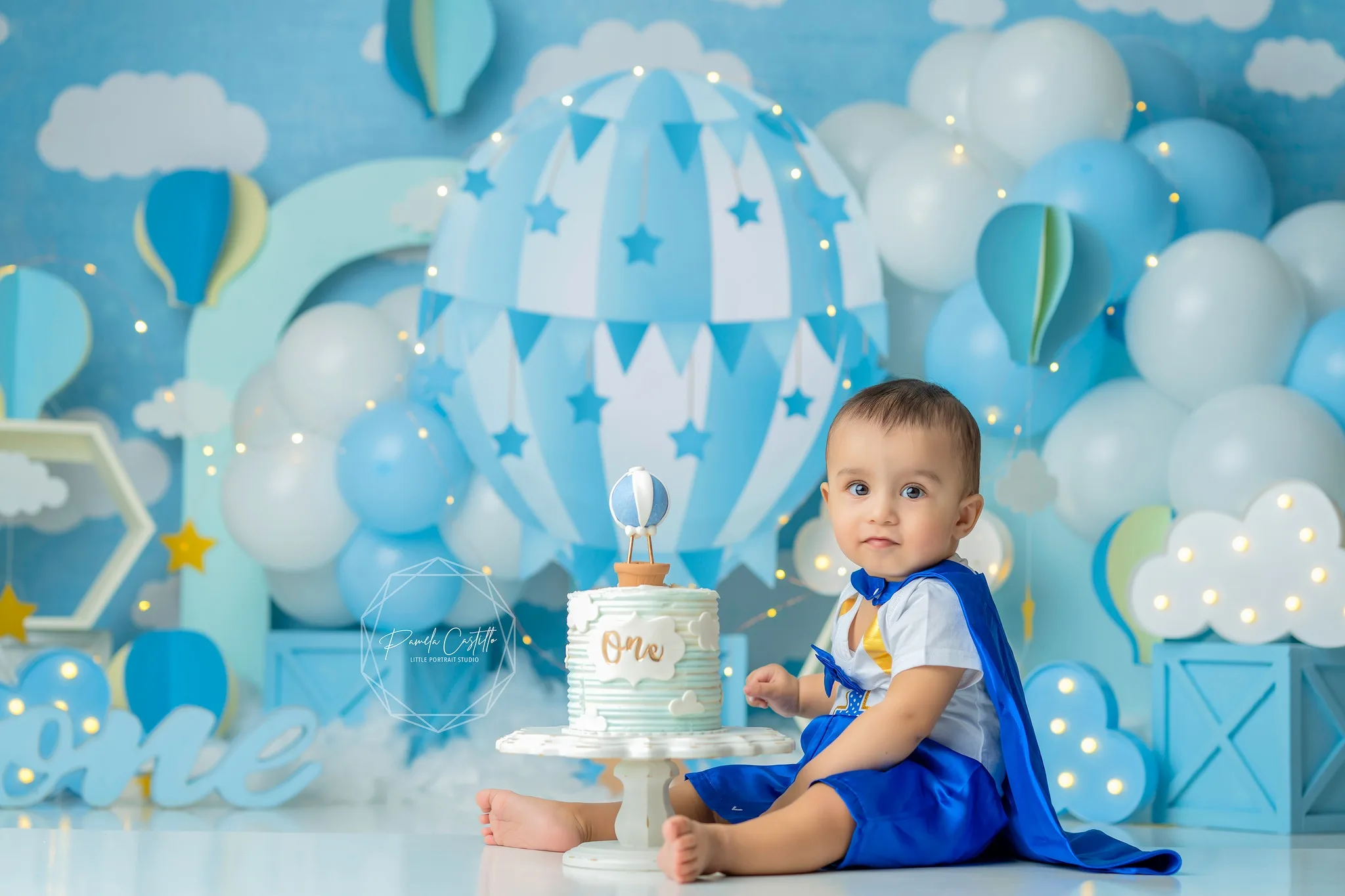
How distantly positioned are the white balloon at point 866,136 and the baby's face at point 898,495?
1.59 meters

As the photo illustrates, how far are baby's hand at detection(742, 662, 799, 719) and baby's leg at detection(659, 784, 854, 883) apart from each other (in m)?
0.21

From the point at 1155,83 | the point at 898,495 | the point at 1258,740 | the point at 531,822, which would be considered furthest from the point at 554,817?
the point at 1155,83

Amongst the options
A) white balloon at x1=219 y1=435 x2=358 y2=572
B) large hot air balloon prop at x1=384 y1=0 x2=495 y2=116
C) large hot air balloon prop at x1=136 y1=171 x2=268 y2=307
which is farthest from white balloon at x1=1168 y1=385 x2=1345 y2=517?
A: large hot air balloon prop at x1=136 y1=171 x2=268 y2=307

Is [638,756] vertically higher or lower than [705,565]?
lower

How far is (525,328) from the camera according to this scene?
2889 mm

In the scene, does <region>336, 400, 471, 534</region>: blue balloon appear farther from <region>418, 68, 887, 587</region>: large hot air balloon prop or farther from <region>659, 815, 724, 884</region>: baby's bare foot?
<region>659, 815, 724, 884</region>: baby's bare foot

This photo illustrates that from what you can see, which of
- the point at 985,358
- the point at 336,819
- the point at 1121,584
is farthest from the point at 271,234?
the point at 1121,584

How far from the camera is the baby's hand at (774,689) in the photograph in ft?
5.84

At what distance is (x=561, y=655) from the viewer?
3256 millimetres

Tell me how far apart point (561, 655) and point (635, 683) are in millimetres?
1750

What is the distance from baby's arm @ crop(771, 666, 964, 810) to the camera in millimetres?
1592

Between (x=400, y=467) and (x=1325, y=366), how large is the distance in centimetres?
177

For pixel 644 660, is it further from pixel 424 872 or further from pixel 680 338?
pixel 680 338

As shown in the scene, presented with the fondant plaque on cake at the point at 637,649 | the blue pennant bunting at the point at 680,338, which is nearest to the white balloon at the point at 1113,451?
the blue pennant bunting at the point at 680,338
